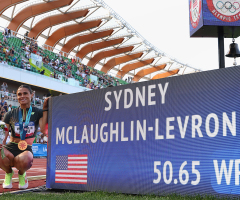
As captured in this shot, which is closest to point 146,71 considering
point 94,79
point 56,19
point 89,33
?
point 89,33

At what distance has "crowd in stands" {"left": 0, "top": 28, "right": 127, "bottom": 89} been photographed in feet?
87.6

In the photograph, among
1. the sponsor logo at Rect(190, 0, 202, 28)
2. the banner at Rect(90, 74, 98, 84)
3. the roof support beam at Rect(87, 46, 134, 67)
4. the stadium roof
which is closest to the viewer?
the sponsor logo at Rect(190, 0, 202, 28)

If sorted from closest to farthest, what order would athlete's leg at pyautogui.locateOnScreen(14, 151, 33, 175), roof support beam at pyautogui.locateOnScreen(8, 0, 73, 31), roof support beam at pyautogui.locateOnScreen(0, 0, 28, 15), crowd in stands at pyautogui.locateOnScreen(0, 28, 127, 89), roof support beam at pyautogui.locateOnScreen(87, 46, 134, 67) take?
1. athlete's leg at pyautogui.locateOnScreen(14, 151, 33, 175)
2. crowd in stands at pyautogui.locateOnScreen(0, 28, 127, 89)
3. roof support beam at pyautogui.locateOnScreen(0, 0, 28, 15)
4. roof support beam at pyautogui.locateOnScreen(8, 0, 73, 31)
5. roof support beam at pyautogui.locateOnScreen(87, 46, 134, 67)

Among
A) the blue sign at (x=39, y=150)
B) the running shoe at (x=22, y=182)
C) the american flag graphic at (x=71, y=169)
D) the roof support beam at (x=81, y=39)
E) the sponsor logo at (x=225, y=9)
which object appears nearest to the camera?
the american flag graphic at (x=71, y=169)

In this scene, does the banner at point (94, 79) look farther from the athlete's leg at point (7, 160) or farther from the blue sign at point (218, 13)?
the athlete's leg at point (7, 160)

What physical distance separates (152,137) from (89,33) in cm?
3771

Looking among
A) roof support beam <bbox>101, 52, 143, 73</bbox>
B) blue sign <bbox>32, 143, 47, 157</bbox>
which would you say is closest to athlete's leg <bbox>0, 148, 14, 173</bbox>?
blue sign <bbox>32, 143, 47, 157</bbox>

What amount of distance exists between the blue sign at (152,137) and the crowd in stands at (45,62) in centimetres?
2131

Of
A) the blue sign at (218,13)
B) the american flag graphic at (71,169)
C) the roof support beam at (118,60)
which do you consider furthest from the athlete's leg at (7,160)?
the roof support beam at (118,60)

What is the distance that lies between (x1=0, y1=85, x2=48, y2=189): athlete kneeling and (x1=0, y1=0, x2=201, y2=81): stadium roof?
85.9ft

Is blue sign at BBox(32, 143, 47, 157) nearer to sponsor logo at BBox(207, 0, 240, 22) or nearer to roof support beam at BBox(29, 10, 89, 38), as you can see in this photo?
sponsor logo at BBox(207, 0, 240, 22)

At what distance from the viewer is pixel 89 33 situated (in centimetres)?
4128

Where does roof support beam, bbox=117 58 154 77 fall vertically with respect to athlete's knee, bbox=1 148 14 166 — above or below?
above

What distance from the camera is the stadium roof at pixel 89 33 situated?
33.0m
